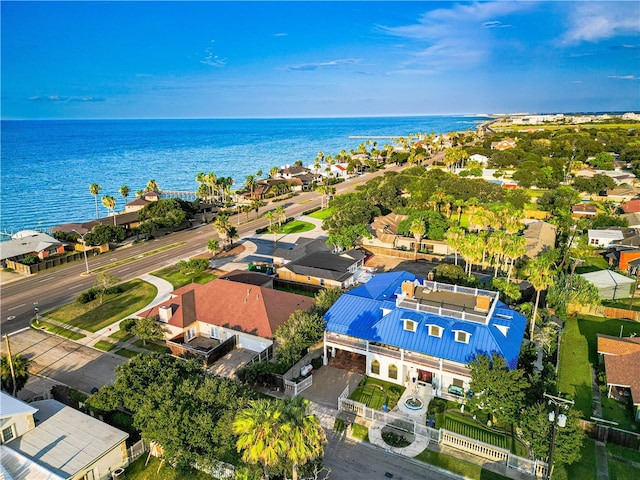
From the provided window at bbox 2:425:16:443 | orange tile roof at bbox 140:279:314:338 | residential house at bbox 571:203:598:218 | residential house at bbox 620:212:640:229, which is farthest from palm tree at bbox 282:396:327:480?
residential house at bbox 571:203:598:218

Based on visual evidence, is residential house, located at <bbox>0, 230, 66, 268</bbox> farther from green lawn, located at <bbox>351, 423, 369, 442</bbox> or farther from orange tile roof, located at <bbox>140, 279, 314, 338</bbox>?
green lawn, located at <bbox>351, 423, 369, 442</bbox>

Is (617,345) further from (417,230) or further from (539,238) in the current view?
(539,238)

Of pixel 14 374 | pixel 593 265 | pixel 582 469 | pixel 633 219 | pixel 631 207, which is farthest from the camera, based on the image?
pixel 631 207

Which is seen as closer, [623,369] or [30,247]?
[623,369]

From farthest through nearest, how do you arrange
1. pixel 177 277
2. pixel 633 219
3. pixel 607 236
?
A: 1. pixel 633 219
2. pixel 607 236
3. pixel 177 277

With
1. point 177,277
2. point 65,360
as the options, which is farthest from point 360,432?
point 177,277

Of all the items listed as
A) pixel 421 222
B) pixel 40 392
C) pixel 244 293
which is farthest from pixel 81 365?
pixel 421 222

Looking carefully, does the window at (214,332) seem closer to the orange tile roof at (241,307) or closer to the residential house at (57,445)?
the orange tile roof at (241,307)
